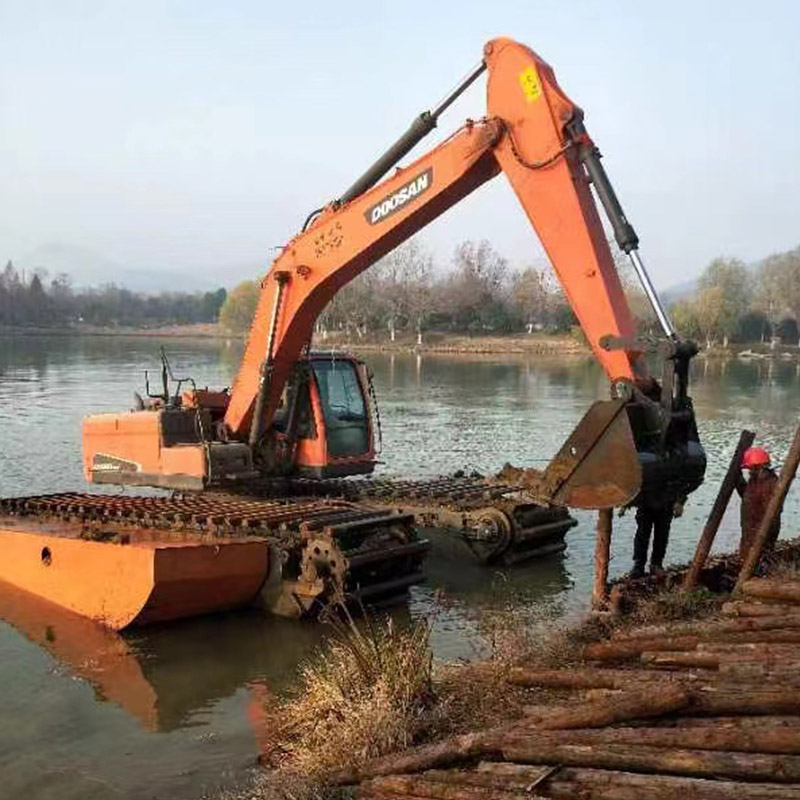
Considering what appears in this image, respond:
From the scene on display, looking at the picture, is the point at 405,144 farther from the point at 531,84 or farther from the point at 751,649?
the point at 751,649

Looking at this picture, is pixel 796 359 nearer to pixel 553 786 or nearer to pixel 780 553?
pixel 780 553

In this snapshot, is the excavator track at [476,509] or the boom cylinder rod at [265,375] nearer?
the excavator track at [476,509]

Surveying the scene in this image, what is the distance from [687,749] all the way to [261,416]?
314 inches

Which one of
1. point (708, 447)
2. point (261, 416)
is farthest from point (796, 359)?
point (261, 416)

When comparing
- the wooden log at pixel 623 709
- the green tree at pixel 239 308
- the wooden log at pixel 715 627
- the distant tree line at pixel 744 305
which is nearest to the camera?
the wooden log at pixel 623 709

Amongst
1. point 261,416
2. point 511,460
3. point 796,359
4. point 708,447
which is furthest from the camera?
point 796,359

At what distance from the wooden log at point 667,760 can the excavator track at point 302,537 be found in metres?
4.02

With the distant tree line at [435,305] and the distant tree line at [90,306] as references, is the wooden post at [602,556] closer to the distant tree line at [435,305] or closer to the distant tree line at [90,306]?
the distant tree line at [435,305]

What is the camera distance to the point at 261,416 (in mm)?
11484

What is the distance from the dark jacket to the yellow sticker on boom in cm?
385

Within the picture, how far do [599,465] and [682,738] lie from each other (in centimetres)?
276

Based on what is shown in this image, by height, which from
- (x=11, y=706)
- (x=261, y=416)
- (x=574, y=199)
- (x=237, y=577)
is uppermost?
(x=574, y=199)

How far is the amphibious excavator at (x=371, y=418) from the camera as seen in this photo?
282 inches

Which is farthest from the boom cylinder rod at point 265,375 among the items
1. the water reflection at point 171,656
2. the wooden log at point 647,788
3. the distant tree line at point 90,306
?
the distant tree line at point 90,306
